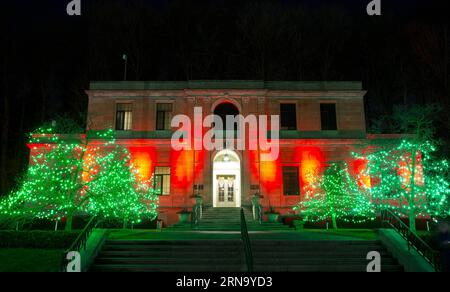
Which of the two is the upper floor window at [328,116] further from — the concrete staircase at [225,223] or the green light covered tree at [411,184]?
the concrete staircase at [225,223]

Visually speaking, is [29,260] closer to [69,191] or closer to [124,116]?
[69,191]

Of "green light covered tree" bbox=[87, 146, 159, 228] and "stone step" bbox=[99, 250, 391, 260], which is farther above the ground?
"green light covered tree" bbox=[87, 146, 159, 228]

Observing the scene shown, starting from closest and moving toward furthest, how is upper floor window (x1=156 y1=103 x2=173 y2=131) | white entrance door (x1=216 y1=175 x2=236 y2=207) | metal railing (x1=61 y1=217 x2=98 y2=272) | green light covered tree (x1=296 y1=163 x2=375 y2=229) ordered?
metal railing (x1=61 y1=217 x2=98 y2=272), green light covered tree (x1=296 y1=163 x2=375 y2=229), white entrance door (x1=216 y1=175 x2=236 y2=207), upper floor window (x1=156 y1=103 x2=173 y2=131)

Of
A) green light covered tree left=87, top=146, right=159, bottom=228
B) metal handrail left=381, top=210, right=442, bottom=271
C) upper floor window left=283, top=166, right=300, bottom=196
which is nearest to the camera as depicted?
metal handrail left=381, top=210, right=442, bottom=271

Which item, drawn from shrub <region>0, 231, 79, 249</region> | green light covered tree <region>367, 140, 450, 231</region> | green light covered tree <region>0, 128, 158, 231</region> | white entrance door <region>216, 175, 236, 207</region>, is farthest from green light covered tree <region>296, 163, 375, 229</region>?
shrub <region>0, 231, 79, 249</region>

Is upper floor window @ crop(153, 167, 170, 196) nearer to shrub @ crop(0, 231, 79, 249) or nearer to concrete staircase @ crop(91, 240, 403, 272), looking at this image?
shrub @ crop(0, 231, 79, 249)

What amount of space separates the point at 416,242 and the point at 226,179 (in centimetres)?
1543

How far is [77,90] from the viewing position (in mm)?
33969

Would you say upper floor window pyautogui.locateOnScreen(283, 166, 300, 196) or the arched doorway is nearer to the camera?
the arched doorway

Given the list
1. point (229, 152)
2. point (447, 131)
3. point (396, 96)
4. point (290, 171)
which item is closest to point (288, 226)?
point (290, 171)

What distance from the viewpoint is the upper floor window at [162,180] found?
25.8 m

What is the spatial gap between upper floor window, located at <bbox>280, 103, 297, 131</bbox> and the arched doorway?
4647 mm

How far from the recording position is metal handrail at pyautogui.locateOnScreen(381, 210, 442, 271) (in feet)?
34.9

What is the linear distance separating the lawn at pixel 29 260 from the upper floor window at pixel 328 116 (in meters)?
20.8
